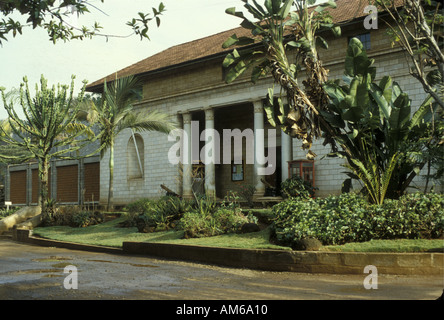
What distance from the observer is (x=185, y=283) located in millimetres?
8117

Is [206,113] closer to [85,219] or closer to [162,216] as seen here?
[85,219]

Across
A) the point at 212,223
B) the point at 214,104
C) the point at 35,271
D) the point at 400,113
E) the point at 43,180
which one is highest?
the point at 214,104

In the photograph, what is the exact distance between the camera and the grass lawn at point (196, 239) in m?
9.59

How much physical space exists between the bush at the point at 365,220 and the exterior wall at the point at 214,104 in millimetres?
8186

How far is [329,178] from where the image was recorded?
66.9 ft

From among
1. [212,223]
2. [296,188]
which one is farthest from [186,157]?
[212,223]

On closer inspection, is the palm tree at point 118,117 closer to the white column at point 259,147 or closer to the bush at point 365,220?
the white column at point 259,147

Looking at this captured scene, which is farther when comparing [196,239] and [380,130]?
[196,239]

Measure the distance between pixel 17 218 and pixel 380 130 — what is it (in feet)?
57.9

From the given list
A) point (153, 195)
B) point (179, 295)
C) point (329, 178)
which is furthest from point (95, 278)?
point (153, 195)

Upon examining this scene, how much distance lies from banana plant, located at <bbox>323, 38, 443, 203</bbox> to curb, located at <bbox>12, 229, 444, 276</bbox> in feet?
8.69

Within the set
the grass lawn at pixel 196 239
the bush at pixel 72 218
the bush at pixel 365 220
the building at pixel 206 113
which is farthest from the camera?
the building at pixel 206 113

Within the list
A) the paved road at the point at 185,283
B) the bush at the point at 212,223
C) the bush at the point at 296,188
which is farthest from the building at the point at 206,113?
the paved road at the point at 185,283

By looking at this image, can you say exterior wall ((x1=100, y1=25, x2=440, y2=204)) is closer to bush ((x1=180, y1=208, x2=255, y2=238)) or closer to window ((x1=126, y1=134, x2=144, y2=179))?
window ((x1=126, y1=134, x2=144, y2=179))
